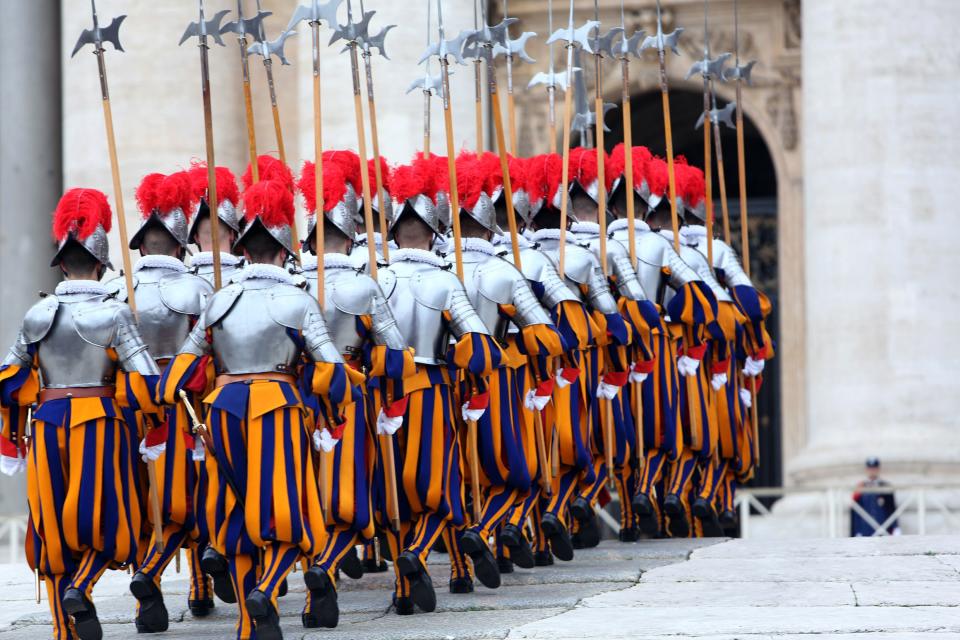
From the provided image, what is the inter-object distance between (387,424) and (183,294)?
3.92ft

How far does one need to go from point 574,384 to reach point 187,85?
26.3ft

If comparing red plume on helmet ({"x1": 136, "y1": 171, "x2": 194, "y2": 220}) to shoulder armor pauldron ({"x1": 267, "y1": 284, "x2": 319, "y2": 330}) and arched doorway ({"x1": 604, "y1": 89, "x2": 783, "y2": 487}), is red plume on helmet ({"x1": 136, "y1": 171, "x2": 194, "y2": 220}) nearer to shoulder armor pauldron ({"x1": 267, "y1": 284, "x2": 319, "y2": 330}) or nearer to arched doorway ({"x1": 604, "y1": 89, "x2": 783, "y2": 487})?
shoulder armor pauldron ({"x1": 267, "y1": 284, "x2": 319, "y2": 330})

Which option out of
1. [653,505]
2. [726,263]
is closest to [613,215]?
[726,263]

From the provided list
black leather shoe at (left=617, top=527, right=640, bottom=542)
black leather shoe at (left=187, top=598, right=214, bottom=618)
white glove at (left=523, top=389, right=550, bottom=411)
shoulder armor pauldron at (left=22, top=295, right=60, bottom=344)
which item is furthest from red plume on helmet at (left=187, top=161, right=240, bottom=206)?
black leather shoe at (left=617, top=527, right=640, bottom=542)

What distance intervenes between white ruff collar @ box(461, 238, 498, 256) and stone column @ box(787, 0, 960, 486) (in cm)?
610

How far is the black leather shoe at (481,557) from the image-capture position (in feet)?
33.9

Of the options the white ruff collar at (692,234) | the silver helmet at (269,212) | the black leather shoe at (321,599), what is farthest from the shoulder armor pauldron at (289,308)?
the white ruff collar at (692,234)

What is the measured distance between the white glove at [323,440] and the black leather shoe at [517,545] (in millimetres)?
1658

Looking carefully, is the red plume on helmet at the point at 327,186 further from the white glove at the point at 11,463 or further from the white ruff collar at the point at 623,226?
the white ruff collar at the point at 623,226

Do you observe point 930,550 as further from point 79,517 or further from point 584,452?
point 79,517

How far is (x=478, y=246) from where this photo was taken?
1134 cm

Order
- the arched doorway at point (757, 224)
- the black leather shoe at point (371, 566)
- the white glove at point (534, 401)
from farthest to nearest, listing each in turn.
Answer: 1. the arched doorway at point (757, 224)
2. the black leather shoe at point (371, 566)
3. the white glove at point (534, 401)

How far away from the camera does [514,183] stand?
41.2ft

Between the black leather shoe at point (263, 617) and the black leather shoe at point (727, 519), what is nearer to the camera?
the black leather shoe at point (263, 617)
